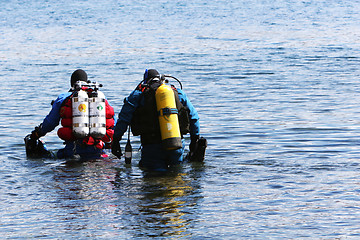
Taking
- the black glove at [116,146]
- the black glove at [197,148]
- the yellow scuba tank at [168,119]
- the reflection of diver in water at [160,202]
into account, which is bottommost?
the reflection of diver in water at [160,202]

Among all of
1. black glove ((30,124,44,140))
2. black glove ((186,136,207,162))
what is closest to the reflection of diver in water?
black glove ((186,136,207,162))

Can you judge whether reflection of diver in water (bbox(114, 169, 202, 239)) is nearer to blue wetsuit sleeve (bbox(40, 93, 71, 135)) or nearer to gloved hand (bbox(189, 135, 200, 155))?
gloved hand (bbox(189, 135, 200, 155))

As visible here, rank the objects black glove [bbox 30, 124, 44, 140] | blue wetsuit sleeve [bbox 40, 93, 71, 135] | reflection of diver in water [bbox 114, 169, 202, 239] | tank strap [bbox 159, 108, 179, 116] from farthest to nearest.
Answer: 1. black glove [bbox 30, 124, 44, 140]
2. blue wetsuit sleeve [bbox 40, 93, 71, 135]
3. tank strap [bbox 159, 108, 179, 116]
4. reflection of diver in water [bbox 114, 169, 202, 239]

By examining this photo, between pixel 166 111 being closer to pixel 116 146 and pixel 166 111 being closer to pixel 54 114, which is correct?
pixel 116 146

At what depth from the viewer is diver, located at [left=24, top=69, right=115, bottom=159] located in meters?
9.70

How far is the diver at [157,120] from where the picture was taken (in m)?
8.63

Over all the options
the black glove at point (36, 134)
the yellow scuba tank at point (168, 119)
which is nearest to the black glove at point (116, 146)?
the yellow scuba tank at point (168, 119)

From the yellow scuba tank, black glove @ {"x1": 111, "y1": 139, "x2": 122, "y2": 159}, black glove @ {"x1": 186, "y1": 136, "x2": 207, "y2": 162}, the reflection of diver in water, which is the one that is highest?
the yellow scuba tank

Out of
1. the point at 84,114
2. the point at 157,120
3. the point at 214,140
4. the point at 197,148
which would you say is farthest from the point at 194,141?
the point at 214,140

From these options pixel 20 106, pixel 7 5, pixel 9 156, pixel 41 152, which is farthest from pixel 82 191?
pixel 7 5

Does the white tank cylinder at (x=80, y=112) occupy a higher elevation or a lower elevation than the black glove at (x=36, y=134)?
higher

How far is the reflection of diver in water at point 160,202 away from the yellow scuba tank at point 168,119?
0.56m

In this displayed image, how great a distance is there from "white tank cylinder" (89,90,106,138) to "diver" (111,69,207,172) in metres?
0.81

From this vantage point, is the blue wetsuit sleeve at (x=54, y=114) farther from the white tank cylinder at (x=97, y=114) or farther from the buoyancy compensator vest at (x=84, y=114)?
the white tank cylinder at (x=97, y=114)
